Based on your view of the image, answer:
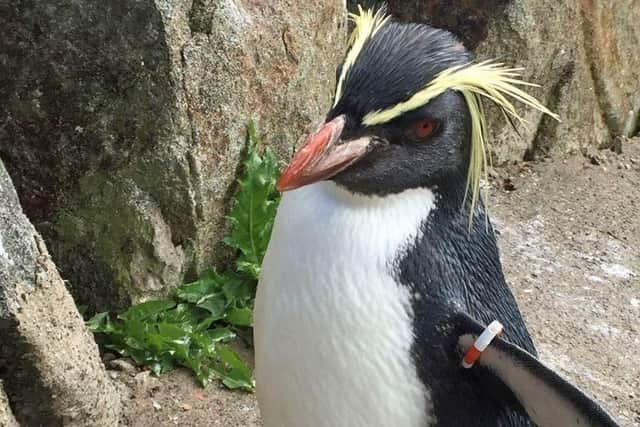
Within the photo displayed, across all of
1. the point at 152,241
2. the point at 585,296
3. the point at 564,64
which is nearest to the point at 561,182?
the point at 564,64

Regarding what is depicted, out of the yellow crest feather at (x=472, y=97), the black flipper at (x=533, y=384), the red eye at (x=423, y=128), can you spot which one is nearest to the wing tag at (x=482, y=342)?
the black flipper at (x=533, y=384)

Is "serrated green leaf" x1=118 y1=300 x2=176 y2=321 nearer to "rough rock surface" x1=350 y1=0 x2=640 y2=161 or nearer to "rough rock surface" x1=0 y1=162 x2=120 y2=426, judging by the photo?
"rough rock surface" x1=0 y1=162 x2=120 y2=426

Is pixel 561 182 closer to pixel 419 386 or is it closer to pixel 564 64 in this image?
pixel 564 64

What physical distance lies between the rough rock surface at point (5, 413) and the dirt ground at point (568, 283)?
434 mm

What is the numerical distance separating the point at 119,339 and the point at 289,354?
2.75ft

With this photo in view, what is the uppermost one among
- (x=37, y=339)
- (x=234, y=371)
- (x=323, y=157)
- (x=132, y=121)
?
(x=323, y=157)

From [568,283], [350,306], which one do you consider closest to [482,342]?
[350,306]

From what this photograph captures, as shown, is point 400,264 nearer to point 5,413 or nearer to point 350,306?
point 350,306

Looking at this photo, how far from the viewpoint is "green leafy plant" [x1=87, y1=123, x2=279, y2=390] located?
221 centimetres

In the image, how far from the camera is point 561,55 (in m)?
3.33

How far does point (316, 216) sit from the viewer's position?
144 cm

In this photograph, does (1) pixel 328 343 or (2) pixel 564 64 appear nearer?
(1) pixel 328 343

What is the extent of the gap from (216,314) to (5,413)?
0.74 m

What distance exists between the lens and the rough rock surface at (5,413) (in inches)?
64.5
